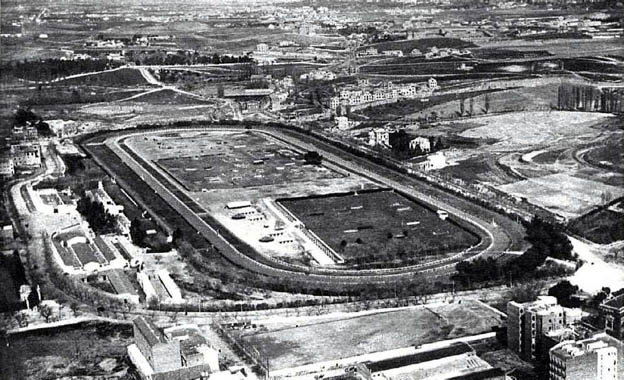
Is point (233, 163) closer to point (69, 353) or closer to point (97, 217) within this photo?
point (97, 217)

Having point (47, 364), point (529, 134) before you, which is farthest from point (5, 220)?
point (529, 134)

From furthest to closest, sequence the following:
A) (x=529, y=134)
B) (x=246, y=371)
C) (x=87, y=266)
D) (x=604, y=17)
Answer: (x=604, y=17)
(x=529, y=134)
(x=87, y=266)
(x=246, y=371)

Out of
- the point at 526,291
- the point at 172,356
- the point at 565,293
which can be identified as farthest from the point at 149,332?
the point at 565,293

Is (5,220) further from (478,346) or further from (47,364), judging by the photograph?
(478,346)

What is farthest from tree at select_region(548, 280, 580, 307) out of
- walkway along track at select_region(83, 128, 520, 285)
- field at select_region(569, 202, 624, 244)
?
field at select_region(569, 202, 624, 244)

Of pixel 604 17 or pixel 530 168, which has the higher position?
pixel 604 17

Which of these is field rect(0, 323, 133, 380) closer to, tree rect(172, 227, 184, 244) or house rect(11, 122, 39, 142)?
tree rect(172, 227, 184, 244)
